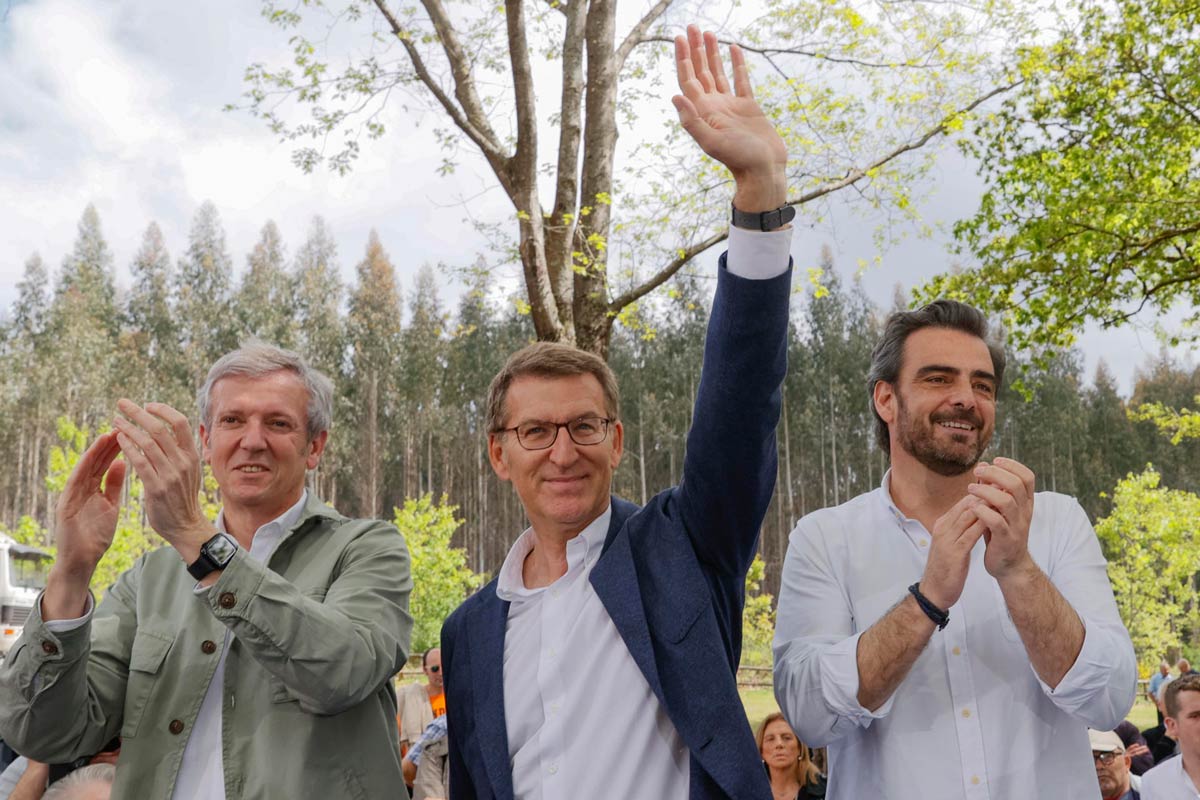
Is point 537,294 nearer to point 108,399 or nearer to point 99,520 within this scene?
point 99,520

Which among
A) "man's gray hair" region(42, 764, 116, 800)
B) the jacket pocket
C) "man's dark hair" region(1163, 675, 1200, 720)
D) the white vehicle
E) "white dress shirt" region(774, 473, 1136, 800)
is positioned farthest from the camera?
the white vehicle

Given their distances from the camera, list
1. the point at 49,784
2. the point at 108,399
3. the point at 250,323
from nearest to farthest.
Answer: the point at 49,784 → the point at 108,399 → the point at 250,323

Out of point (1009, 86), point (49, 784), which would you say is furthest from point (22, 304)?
point (49, 784)

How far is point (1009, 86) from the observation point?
11086mm

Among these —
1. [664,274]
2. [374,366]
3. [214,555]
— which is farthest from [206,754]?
[374,366]

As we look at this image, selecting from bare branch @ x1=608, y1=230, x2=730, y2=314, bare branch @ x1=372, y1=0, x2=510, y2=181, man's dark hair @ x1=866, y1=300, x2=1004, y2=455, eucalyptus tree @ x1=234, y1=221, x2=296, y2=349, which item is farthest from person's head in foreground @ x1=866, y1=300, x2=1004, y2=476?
eucalyptus tree @ x1=234, y1=221, x2=296, y2=349

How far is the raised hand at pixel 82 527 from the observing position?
216 centimetres

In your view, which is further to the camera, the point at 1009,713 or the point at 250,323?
the point at 250,323

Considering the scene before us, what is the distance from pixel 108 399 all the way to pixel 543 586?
6507 cm

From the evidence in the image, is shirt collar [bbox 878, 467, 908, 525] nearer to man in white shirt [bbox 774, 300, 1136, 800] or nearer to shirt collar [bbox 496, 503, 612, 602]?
man in white shirt [bbox 774, 300, 1136, 800]

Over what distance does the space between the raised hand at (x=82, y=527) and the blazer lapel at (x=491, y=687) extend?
0.77m

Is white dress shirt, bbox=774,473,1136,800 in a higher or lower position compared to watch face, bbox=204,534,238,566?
lower

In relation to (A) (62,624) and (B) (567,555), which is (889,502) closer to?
(B) (567,555)

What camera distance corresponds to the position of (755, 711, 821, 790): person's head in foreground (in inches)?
225
